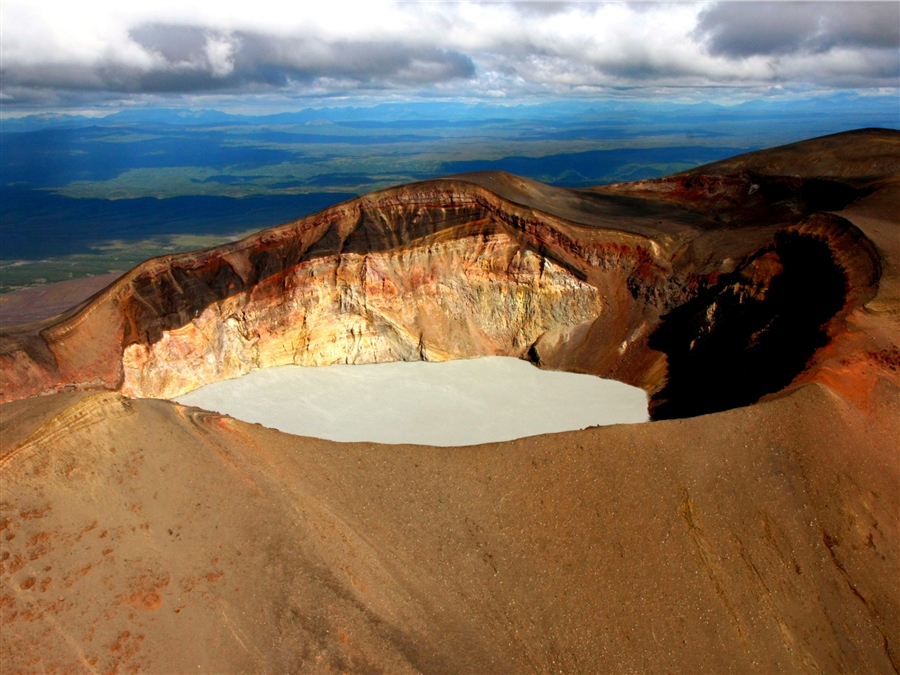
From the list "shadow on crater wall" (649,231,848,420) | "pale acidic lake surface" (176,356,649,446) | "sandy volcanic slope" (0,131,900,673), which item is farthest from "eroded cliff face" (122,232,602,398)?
"sandy volcanic slope" (0,131,900,673)

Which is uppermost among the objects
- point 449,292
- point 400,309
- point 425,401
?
A: point 449,292

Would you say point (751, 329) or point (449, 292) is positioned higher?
point (751, 329)

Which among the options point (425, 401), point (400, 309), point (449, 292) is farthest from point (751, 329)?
point (400, 309)

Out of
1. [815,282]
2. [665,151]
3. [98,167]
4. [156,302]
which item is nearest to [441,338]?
[156,302]

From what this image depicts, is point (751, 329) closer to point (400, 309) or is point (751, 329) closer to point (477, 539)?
point (477, 539)

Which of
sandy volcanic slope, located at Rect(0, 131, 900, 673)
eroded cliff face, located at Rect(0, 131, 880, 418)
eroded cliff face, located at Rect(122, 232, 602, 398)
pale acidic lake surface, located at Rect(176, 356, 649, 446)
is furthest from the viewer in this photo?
eroded cliff face, located at Rect(122, 232, 602, 398)

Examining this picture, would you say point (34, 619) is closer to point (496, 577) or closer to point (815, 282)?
point (496, 577)

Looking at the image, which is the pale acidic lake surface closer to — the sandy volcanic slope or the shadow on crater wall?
the shadow on crater wall

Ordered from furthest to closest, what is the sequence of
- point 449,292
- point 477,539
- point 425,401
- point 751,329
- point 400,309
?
1. point 449,292
2. point 400,309
3. point 425,401
4. point 751,329
5. point 477,539

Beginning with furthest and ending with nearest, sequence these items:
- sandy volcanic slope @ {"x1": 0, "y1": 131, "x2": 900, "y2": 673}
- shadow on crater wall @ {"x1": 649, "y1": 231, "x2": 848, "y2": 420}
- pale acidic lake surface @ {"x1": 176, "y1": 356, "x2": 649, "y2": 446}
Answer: pale acidic lake surface @ {"x1": 176, "y1": 356, "x2": 649, "y2": 446}
shadow on crater wall @ {"x1": 649, "y1": 231, "x2": 848, "y2": 420}
sandy volcanic slope @ {"x1": 0, "y1": 131, "x2": 900, "y2": 673}

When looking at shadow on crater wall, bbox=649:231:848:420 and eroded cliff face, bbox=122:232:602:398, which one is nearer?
shadow on crater wall, bbox=649:231:848:420
